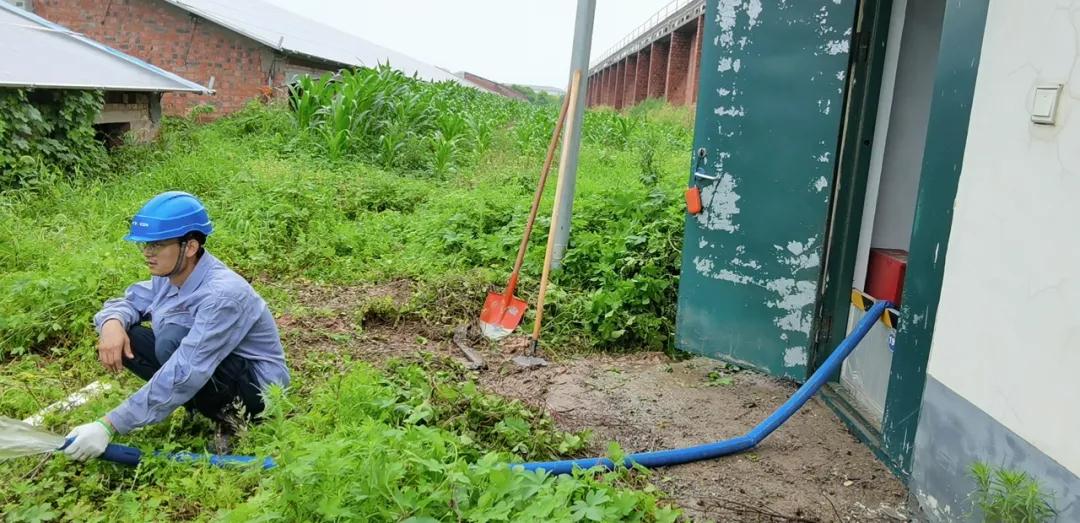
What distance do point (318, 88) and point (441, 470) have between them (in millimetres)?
10586

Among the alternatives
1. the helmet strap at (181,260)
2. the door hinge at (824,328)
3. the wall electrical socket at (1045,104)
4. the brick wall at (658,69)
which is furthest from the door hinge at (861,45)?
the brick wall at (658,69)

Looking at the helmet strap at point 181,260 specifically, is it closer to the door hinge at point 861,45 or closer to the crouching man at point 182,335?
the crouching man at point 182,335

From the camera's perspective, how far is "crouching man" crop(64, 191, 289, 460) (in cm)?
291

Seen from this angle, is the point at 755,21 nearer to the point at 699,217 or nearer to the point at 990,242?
the point at 699,217

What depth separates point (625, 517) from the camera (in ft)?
8.44

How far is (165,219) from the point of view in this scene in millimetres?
3012

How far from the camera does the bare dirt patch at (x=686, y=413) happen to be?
3086 mm

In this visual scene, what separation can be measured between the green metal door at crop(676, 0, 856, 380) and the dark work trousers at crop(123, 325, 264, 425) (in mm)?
2445

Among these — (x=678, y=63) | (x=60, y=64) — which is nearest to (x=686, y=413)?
(x=60, y=64)

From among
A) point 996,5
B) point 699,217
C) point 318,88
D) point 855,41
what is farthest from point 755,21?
point 318,88

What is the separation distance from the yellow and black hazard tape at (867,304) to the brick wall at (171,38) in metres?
12.7

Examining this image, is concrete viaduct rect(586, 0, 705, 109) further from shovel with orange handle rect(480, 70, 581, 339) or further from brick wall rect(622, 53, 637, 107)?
shovel with orange handle rect(480, 70, 581, 339)

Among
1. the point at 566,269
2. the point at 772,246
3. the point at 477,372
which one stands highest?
the point at 772,246

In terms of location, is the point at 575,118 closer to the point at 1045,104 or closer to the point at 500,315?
the point at 500,315
